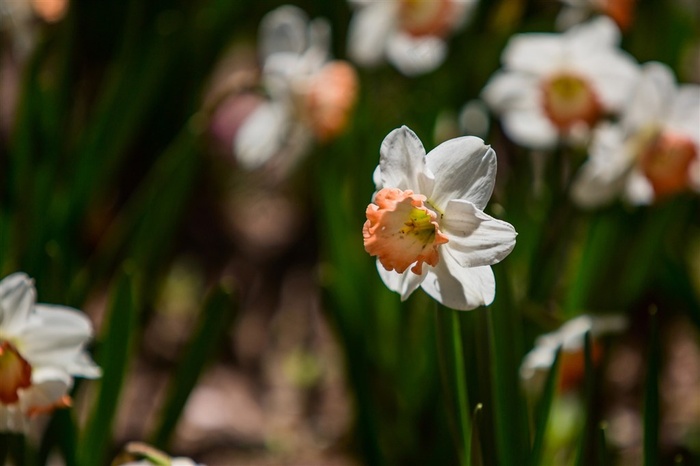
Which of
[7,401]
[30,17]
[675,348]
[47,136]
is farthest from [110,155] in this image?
[675,348]

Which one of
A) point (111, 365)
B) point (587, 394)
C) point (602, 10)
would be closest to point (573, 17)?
point (602, 10)

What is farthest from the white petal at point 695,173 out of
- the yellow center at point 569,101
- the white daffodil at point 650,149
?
the yellow center at point 569,101

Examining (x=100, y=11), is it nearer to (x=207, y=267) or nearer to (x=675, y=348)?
(x=207, y=267)

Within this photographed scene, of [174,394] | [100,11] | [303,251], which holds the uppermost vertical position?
[100,11]

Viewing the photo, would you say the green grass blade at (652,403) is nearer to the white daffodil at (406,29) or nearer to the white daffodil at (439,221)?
the white daffodil at (439,221)

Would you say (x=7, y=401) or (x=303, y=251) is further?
(x=303, y=251)

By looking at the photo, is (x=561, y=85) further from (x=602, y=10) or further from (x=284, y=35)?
(x=284, y=35)
